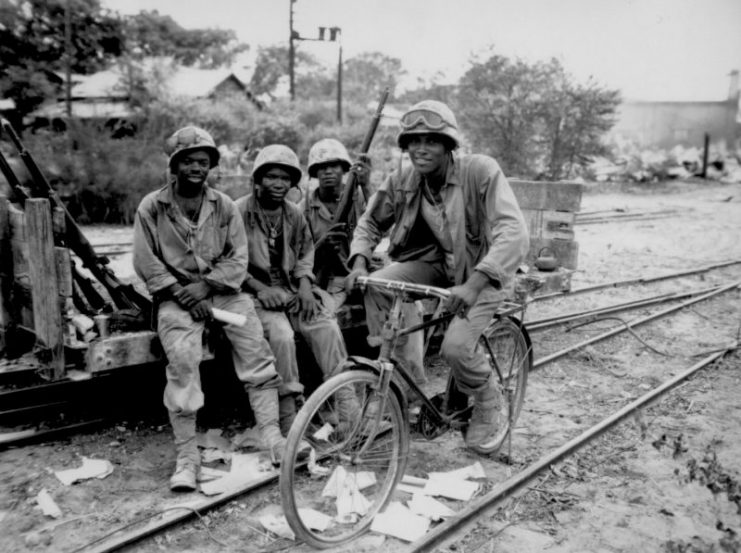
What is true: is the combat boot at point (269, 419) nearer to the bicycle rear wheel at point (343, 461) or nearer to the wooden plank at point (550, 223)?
the bicycle rear wheel at point (343, 461)

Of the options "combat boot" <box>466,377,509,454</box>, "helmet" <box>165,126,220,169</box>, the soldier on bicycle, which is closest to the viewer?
the soldier on bicycle

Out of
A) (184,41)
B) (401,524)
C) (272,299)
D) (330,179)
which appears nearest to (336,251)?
(330,179)

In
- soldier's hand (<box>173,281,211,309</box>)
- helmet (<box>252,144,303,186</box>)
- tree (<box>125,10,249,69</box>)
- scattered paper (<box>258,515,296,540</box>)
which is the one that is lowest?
scattered paper (<box>258,515,296,540</box>)

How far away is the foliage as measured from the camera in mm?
25953

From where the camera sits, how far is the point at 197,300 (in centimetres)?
443

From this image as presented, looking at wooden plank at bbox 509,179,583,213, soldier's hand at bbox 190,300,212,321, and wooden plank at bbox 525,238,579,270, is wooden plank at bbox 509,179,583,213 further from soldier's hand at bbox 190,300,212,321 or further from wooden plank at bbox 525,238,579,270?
soldier's hand at bbox 190,300,212,321

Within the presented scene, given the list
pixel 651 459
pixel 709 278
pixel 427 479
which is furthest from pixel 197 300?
pixel 709 278

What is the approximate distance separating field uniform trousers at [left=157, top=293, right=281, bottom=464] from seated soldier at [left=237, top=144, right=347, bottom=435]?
0.66ft

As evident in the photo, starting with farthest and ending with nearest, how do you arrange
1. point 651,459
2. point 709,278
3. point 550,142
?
point 550,142 → point 709,278 → point 651,459

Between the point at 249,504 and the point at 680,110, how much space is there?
6156cm

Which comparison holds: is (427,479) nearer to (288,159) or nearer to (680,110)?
(288,159)

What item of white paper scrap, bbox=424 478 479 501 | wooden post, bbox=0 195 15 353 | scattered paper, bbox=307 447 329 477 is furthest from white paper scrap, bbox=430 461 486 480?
wooden post, bbox=0 195 15 353

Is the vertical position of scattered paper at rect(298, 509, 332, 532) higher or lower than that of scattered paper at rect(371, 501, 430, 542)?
higher

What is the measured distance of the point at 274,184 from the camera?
199 inches
